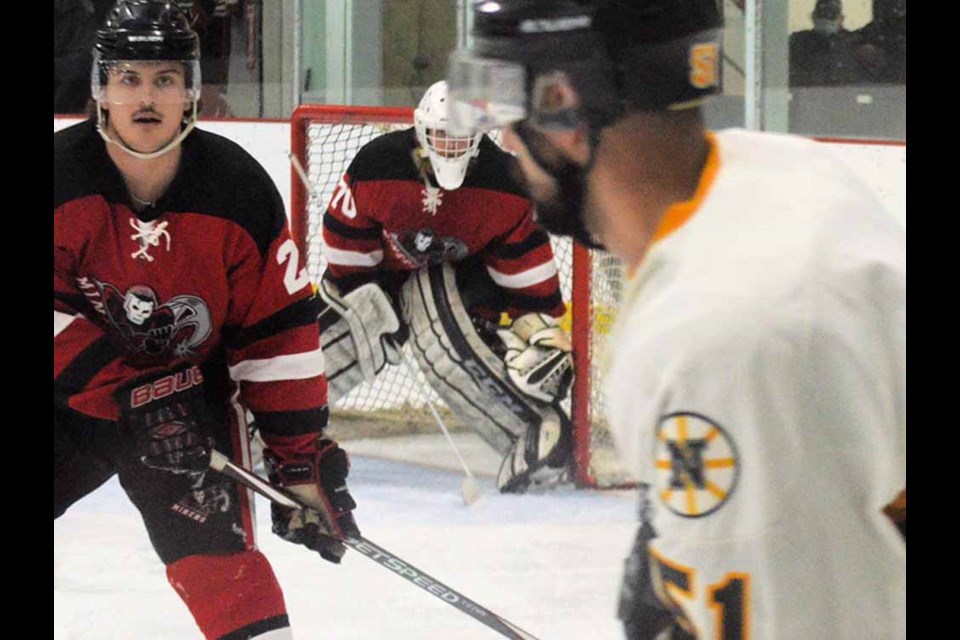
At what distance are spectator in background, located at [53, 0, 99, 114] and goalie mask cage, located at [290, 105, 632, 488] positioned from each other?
0.35 metres

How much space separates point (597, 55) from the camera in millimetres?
1086

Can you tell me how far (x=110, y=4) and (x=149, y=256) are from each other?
382 mm

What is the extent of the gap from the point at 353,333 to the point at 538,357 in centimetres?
45

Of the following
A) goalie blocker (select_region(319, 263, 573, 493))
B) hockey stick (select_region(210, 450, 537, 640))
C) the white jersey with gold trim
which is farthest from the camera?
goalie blocker (select_region(319, 263, 573, 493))

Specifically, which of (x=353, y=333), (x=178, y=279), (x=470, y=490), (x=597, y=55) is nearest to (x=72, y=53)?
(x=178, y=279)

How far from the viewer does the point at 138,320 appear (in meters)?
2.12

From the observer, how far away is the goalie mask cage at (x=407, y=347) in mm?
2338

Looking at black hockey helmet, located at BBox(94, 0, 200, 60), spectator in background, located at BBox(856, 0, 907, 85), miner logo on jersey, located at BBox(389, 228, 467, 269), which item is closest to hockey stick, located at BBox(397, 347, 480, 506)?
miner logo on jersey, located at BBox(389, 228, 467, 269)

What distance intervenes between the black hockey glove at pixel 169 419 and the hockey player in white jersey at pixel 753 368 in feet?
4.10

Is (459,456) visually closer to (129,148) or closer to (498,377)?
(498,377)

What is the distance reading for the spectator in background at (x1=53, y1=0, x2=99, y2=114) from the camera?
2.07m

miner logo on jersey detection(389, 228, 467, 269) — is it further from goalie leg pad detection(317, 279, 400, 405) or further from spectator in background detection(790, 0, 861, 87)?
spectator in background detection(790, 0, 861, 87)
